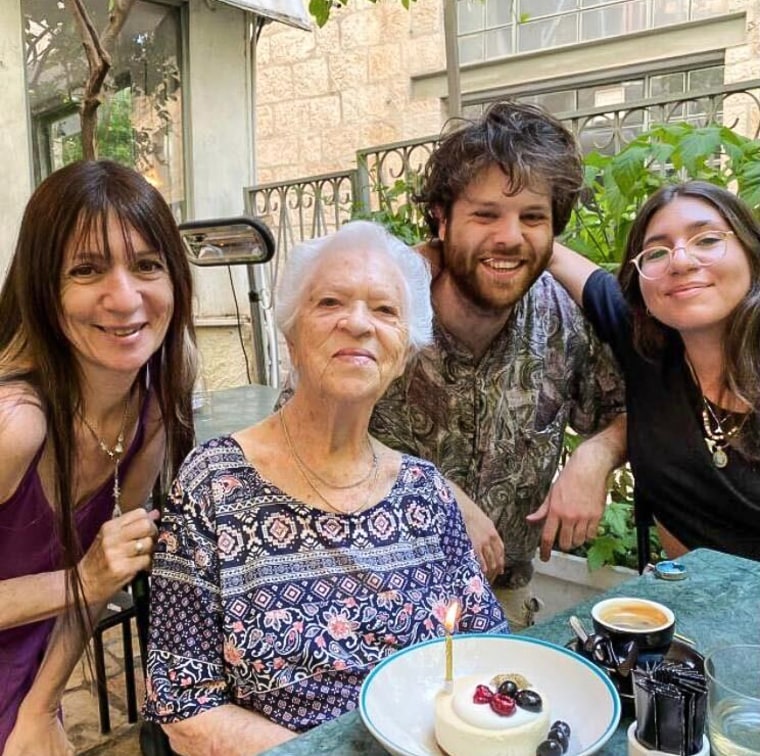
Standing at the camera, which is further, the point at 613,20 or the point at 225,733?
the point at 613,20

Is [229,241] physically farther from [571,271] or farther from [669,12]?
[669,12]

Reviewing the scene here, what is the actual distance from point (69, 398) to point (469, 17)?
625cm

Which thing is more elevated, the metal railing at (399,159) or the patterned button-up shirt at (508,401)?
the metal railing at (399,159)

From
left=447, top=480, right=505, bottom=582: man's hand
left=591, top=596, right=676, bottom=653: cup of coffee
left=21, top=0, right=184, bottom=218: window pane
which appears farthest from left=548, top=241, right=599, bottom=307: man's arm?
left=21, top=0, right=184, bottom=218: window pane

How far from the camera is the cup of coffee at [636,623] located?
1.04 m

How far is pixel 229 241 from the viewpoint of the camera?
2.10 metres

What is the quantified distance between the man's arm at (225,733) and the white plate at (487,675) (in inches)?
11.1

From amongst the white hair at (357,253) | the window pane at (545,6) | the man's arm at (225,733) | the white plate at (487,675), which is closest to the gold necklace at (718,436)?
the white hair at (357,253)

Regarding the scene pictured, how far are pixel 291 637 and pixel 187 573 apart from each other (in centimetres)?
20

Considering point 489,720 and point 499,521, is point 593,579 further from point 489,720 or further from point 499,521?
point 489,720

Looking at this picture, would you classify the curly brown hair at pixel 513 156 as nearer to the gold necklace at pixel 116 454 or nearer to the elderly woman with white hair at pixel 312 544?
the elderly woman with white hair at pixel 312 544

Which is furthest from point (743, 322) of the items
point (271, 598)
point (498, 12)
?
point (498, 12)

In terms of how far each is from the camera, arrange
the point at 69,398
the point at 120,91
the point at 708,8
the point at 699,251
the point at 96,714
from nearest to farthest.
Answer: the point at 69,398 < the point at 699,251 < the point at 96,714 < the point at 120,91 < the point at 708,8

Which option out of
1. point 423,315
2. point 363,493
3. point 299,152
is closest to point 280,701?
point 363,493
